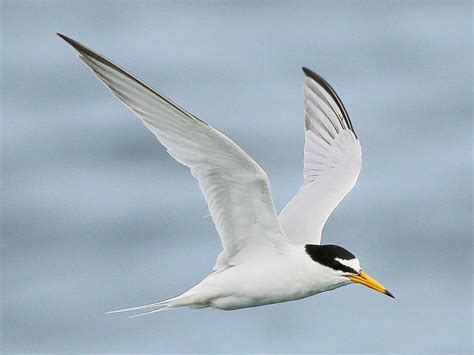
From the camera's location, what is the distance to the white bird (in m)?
7.41

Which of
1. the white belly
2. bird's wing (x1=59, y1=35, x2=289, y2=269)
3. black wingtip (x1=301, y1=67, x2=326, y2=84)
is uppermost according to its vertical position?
black wingtip (x1=301, y1=67, x2=326, y2=84)

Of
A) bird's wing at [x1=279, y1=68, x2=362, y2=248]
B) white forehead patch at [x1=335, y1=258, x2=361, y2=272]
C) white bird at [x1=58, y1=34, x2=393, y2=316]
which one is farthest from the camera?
bird's wing at [x1=279, y1=68, x2=362, y2=248]

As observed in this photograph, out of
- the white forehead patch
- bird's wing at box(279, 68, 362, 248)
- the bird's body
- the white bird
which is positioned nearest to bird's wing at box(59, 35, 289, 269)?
the white bird

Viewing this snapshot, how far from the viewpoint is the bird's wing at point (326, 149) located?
30.4ft

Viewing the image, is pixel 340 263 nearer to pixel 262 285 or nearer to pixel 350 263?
pixel 350 263

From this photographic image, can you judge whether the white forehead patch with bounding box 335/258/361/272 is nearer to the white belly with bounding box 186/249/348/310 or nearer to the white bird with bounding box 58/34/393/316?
the white bird with bounding box 58/34/393/316

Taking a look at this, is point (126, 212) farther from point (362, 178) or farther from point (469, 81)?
point (469, 81)

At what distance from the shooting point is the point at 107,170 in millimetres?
16766

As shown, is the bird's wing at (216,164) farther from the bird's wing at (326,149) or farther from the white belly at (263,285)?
the bird's wing at (326,149)

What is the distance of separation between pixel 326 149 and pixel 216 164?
1904mm

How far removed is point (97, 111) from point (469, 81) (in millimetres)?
5711

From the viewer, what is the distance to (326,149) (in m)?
9.52

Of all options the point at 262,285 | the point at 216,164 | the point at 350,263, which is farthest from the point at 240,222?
the point at 350,263

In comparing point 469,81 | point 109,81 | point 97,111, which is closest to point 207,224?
point 97,111
